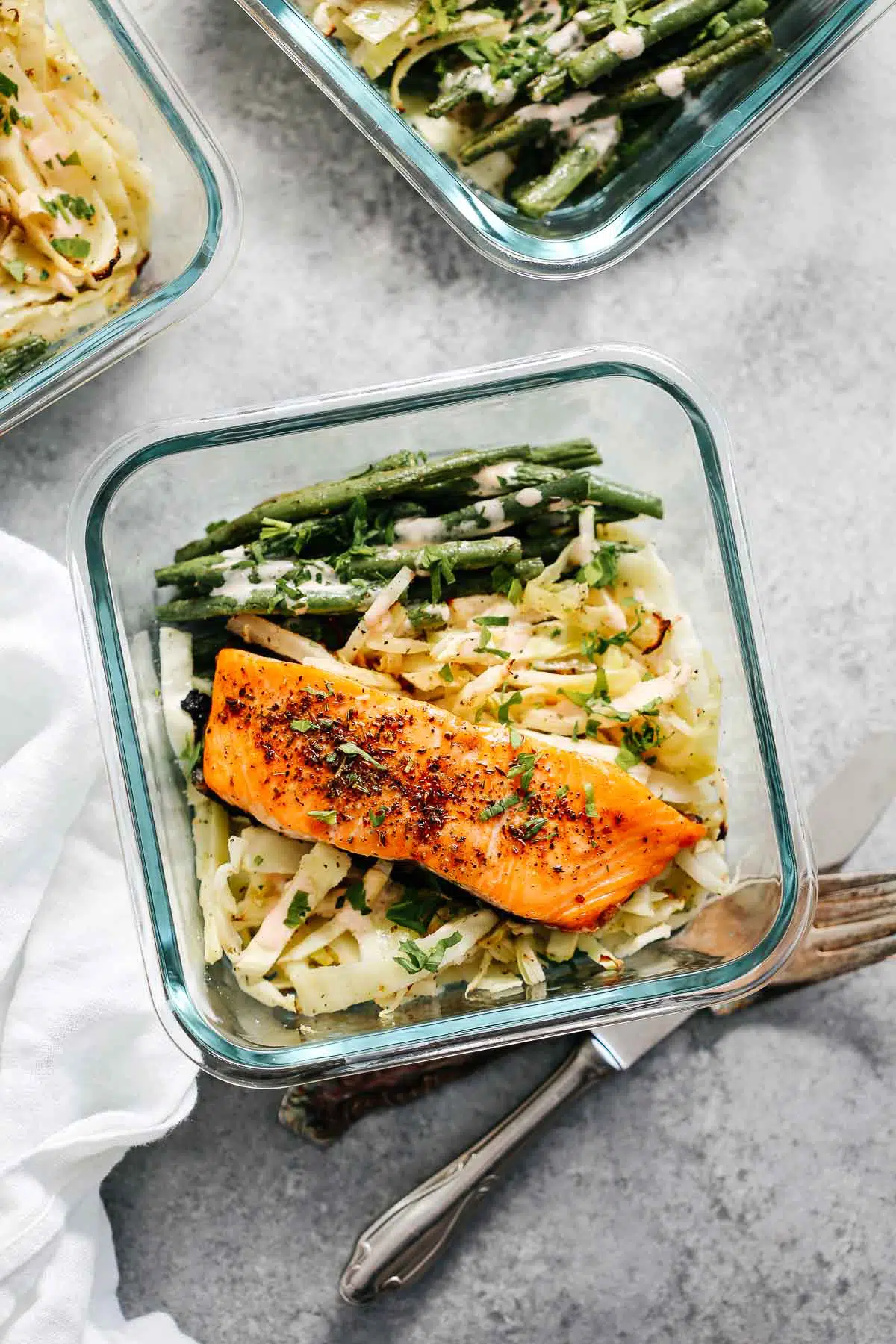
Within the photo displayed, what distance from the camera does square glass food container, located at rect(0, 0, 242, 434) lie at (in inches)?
89.1

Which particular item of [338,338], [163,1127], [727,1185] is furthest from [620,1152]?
[338,338]

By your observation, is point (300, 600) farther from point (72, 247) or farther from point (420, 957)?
point (72, 247)

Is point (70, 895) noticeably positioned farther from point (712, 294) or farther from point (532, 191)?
point (712, 294)

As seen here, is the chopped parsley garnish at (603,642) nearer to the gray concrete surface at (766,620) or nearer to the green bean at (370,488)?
the green bean at (370,488)

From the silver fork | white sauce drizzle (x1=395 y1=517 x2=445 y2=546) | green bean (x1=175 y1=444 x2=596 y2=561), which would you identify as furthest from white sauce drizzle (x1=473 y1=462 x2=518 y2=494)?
the silver fork

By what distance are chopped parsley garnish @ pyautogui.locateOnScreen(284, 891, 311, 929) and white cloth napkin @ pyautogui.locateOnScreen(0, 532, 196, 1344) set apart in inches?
16.0

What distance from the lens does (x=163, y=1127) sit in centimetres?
229

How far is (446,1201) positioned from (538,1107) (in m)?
0.29

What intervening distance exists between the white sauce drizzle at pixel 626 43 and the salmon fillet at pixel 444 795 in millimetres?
1425

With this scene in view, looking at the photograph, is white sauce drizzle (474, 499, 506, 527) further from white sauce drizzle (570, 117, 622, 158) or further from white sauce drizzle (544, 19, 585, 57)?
white sauce drizzle (544, 19, 585, 57)

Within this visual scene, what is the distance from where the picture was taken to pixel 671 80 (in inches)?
91.9

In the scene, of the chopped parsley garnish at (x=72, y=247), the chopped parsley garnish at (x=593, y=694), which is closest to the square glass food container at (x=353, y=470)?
the chopped parsley garnish at (x=593, y=694)

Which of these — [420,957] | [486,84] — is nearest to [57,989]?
[420,957]

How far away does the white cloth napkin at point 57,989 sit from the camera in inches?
88.7
